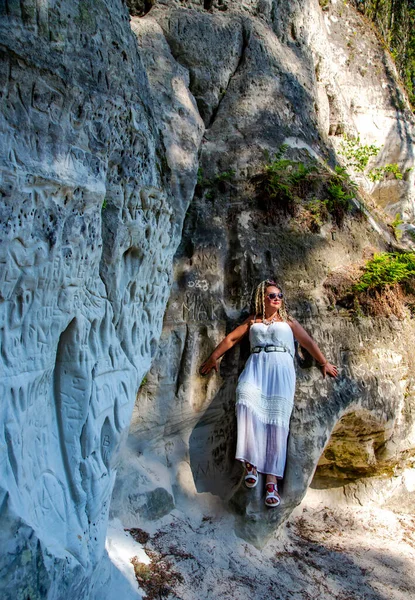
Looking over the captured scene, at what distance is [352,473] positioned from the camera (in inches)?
230

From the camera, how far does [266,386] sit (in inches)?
191

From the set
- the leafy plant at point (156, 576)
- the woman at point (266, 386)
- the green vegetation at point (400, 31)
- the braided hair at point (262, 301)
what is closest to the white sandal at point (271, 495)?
the woman at point (266, 386)

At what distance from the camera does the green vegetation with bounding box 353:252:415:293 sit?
5738 mm

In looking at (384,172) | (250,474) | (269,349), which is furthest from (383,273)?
(384,172)

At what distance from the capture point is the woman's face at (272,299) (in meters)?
5.08

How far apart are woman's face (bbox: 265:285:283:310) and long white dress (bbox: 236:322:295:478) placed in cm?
22

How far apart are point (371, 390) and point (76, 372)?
3210mm

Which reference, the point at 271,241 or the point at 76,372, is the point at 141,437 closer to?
the point at 76,372

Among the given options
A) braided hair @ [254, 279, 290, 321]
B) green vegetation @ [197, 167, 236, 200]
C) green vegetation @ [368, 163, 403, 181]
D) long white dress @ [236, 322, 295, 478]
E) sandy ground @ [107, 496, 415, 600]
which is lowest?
sandy ground @ [107, 496, 415, 600]

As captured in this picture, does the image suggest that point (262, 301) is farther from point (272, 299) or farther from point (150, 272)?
point (150, 272)

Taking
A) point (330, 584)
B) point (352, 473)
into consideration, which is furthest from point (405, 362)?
point (330, 584)

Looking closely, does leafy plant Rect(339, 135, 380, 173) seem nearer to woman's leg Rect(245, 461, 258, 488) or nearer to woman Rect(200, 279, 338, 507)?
woman Rect(200, 279, 338, 507)

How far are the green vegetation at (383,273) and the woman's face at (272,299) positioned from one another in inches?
41.3

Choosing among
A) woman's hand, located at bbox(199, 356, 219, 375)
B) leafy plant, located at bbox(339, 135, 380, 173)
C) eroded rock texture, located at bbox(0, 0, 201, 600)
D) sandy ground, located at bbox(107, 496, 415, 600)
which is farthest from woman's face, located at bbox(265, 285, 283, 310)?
leafy plant, located at bbox(339, 135, 380, 173)
